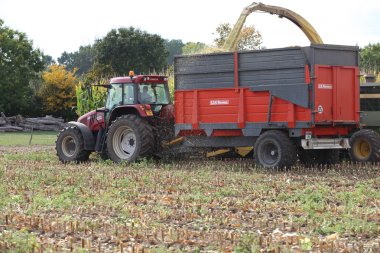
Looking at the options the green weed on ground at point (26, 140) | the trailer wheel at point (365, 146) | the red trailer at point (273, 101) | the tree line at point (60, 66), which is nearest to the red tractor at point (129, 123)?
the red trailer at point (273, 101)

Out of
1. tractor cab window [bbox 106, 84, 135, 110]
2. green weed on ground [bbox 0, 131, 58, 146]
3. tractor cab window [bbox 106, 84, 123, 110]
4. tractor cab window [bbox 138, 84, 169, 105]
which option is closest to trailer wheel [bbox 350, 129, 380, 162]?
tractor cab window [bbox 138, 84, 169, 105]

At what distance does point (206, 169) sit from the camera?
14.6 m

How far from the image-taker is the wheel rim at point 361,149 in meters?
15.2

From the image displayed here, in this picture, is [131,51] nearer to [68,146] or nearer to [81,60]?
[81,60]

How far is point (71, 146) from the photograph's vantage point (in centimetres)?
1795

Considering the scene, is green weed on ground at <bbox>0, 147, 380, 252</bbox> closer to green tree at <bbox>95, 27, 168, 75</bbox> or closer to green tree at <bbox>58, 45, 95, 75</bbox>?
green tree at <bbox>95, 27, 168, 75</bbox>

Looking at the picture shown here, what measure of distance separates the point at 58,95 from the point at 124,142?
35.5 metres

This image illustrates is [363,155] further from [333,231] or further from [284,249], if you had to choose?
[284,249]

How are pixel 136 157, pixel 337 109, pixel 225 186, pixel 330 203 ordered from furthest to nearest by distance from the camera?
1. pixel 136 157
2. pixel 337 109
3. pixel 225 186
4. pixel 330 203

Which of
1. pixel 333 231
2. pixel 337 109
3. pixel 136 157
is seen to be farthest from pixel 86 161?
pixel 333 231

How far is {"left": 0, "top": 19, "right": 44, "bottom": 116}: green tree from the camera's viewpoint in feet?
171

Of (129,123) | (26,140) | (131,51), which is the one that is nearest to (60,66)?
(131,51)

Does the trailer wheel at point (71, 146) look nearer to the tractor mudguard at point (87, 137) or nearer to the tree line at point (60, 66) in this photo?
the tractor mudguard at point (87, 137)

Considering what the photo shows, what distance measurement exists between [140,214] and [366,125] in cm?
903
